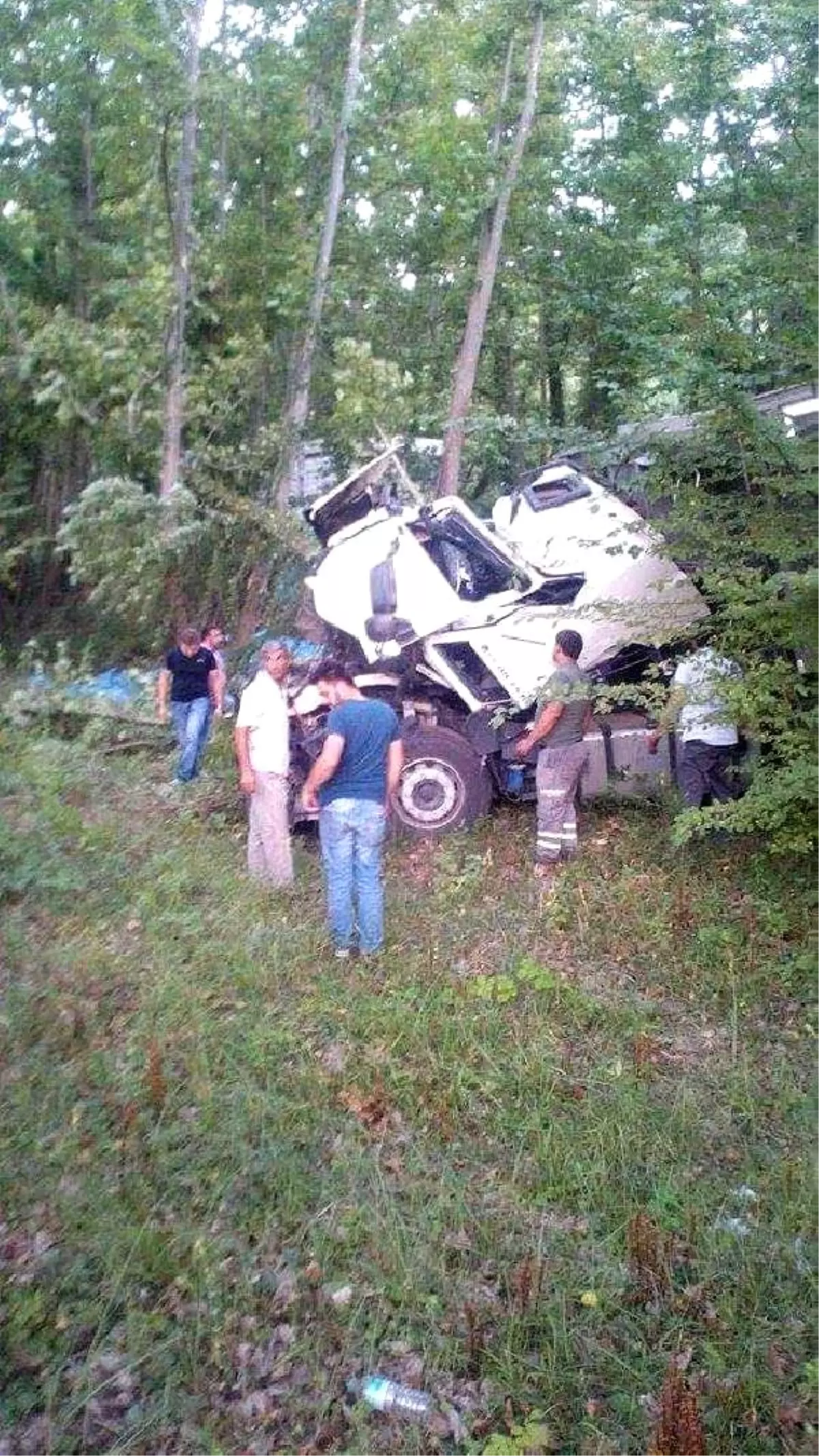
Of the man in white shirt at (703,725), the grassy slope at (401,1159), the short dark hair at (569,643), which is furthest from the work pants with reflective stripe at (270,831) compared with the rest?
the man in white shirt at (703,725)

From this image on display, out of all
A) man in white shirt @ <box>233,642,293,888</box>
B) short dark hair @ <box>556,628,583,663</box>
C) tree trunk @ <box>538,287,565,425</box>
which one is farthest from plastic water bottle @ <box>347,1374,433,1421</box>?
tree trunk @ <box>538,287,565,425</box>

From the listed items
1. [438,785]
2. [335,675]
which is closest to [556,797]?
[438,785]

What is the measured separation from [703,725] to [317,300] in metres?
11.0

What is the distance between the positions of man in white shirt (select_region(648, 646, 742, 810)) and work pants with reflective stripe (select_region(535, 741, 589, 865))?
0.59 m

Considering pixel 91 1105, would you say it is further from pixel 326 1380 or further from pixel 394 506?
pixel 394 506

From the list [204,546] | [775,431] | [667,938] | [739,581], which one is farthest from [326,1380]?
[204,546]

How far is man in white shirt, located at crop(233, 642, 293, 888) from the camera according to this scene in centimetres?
748

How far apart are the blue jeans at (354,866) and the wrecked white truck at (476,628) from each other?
A: 2.03m

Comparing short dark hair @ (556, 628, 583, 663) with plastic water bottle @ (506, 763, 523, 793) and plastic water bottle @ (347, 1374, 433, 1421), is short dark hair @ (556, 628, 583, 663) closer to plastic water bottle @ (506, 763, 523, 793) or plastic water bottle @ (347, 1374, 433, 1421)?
plastic water bottle @ (506, 763, 523, 793)

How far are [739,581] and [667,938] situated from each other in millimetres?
1938

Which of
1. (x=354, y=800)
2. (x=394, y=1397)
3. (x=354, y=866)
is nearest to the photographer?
(x=394, y=1397)

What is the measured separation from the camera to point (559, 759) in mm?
7770

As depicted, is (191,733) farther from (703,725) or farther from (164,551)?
(703,725)

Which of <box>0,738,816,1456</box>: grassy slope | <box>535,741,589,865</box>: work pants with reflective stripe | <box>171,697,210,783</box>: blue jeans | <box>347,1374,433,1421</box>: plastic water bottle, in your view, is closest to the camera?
<box>347,1374,433,1421</box>: plastic water bottle
